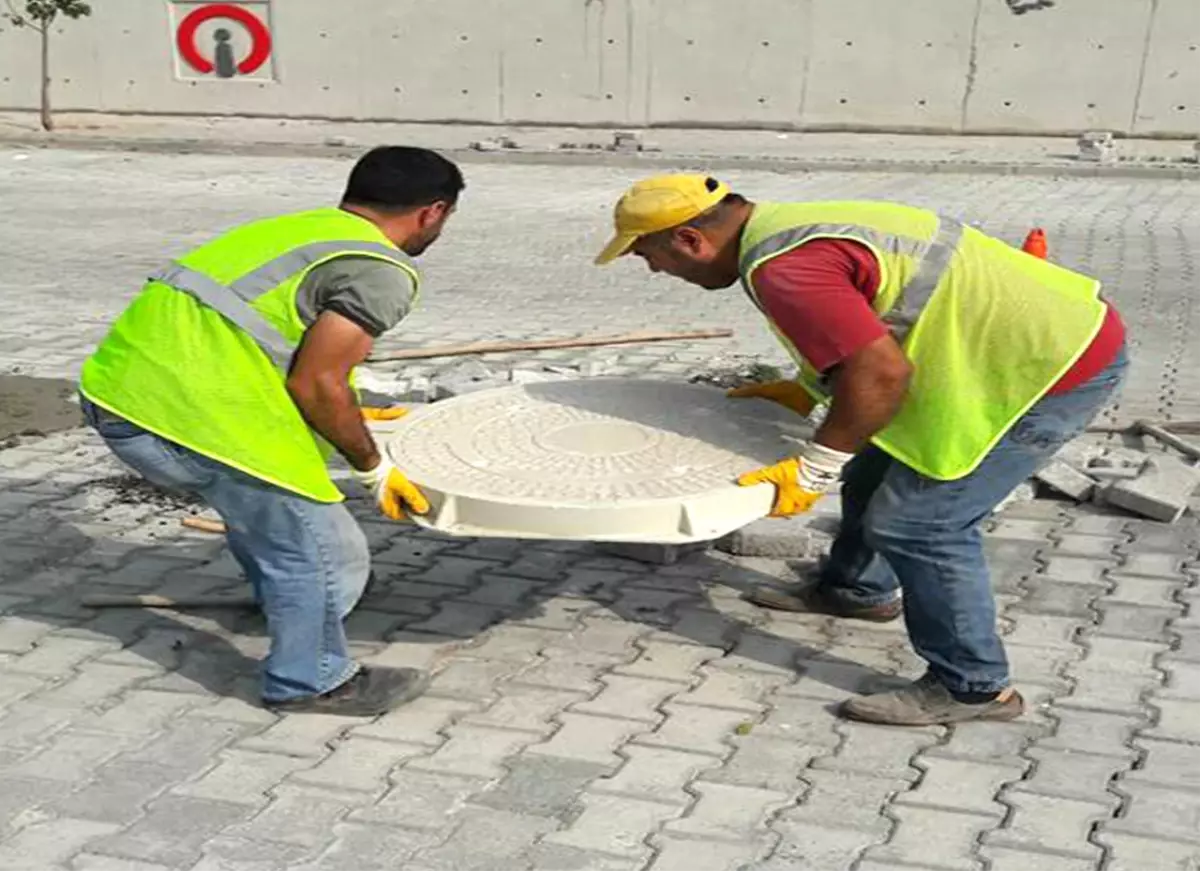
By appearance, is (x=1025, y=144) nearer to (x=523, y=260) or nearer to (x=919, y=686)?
(x=523, y=260)

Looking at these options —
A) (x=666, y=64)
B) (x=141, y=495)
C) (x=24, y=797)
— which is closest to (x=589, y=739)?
(x=24, y=797)

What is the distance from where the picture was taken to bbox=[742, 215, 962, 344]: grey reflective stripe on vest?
11.1ft

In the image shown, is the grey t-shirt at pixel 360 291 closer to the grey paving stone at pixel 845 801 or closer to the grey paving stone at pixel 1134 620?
the grey paving stone at pixel 845 801

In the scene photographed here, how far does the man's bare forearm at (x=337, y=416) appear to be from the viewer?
3410 millimetres

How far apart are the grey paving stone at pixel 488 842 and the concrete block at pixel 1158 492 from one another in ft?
9.93

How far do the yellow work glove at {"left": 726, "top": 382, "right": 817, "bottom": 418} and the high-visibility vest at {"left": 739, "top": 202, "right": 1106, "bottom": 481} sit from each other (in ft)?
2.80

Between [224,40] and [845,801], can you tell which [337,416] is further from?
[224,40]

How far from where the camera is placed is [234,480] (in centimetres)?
360

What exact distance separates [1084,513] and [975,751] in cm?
209

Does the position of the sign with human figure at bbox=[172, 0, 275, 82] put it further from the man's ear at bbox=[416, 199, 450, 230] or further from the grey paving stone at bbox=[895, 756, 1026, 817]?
the grey paving stone at bbox=[895, 756, 1026, 817]

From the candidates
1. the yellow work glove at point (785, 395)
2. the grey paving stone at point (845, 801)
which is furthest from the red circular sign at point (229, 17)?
the grey paving stone at point (845, 801)

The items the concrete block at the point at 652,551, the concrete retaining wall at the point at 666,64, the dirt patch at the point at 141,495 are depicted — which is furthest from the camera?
the concrete retaining wall at the point at 666,64

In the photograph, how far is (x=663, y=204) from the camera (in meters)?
3.48

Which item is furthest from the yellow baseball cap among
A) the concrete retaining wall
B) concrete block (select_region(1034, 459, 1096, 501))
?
the concrete retaining wall
